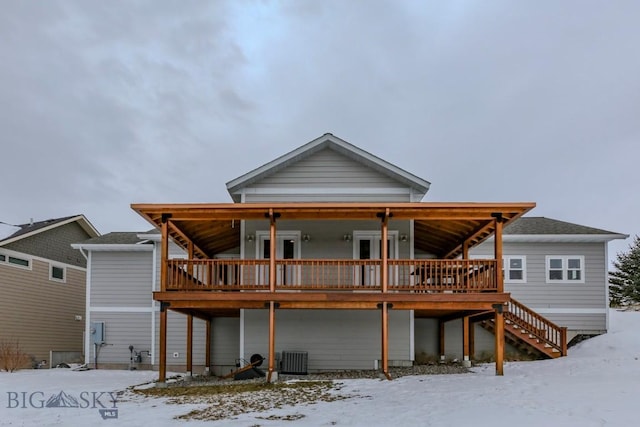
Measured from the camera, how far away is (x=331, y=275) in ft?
49.4

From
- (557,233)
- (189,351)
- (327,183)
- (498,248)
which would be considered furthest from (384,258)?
(557,233)

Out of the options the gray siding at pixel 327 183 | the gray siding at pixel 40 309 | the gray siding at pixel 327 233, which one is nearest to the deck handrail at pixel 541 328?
the gray siding at pixel 327 233

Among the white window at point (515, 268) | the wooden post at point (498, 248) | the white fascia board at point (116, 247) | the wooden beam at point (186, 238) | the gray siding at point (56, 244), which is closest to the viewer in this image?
the wooden post at point (498, 248)

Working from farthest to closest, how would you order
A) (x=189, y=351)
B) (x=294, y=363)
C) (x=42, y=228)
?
(x=42, y=228) → (x=189, y=351) → (x=294, y=363)

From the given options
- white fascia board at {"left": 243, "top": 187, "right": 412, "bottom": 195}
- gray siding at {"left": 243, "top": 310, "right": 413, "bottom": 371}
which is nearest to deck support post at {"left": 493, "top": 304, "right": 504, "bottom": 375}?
gray siding at {"left": 243, "top": 310, "right": 413, "bottom": 371}

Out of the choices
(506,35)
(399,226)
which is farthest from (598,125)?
(399,226)

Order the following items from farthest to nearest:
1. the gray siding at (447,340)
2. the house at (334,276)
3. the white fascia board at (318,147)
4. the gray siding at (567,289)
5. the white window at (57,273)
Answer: the white window at (57,273), the gray siding at (567,289), the gray siding at (447,340), the white fascia board at (318,147), the house at (334,276)

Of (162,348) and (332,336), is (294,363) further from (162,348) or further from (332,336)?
(162,348)

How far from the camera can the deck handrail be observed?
52.1 feet

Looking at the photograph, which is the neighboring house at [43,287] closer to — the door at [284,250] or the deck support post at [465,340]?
the door at [284,250]

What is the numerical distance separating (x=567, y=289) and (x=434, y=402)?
1055 centimetres

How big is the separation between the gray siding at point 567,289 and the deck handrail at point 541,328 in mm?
1191

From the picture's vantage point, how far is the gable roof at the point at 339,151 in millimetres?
15359

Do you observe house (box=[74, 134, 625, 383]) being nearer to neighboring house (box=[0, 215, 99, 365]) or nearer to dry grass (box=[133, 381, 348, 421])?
dry grass (box=[133, 381, 348, 421])
